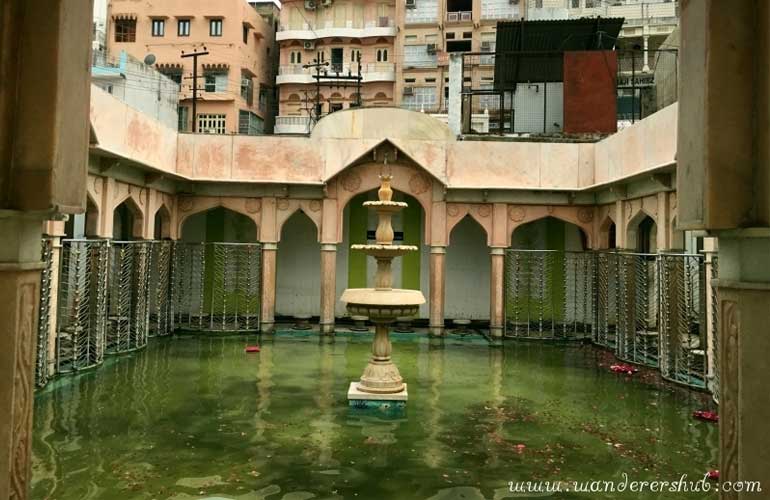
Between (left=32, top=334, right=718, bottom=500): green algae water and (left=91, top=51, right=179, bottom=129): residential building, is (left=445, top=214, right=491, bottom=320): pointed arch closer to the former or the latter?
(left=32, top=334, right=718, bottom=500): green algae water

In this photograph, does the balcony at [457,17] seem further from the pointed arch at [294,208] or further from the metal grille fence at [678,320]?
the metal grille fence at [678,320]

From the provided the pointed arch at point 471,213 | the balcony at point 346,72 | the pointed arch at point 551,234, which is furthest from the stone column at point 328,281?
the balcony at point 346,72

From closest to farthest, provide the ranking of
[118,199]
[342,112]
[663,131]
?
[663,131] < [118,199] < [342,112]

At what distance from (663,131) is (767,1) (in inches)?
351

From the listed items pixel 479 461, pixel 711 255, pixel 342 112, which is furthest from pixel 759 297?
pixel 342 112

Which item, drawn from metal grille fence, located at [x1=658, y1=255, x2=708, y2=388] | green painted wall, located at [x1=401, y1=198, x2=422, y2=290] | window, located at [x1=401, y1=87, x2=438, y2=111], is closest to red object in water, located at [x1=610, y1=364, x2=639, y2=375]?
metal grille fence, located at [x1=658, y1=255, x2=708, y2=388]

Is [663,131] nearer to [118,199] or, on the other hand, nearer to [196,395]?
[196,395]

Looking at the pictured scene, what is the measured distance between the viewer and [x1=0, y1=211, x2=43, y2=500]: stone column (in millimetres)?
2471

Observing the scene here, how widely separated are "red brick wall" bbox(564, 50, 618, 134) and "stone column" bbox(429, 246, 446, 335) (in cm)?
611

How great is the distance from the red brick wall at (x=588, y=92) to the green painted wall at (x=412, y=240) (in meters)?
5.10

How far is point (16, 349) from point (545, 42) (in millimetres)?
20611

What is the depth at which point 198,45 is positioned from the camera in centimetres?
3325

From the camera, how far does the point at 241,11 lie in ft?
111

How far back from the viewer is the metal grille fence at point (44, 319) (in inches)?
365
